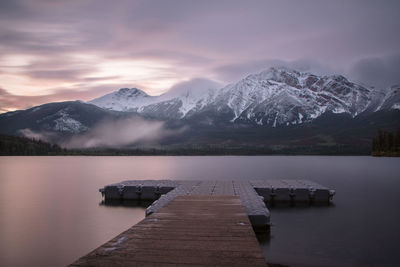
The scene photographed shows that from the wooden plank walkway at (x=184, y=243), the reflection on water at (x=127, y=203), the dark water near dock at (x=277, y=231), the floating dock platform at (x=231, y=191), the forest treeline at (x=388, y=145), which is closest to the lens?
the wooden plank walkway at (x=184, y=243)

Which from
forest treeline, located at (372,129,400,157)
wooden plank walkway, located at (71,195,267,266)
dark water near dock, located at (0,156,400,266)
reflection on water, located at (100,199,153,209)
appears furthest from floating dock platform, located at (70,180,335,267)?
forest treeline, located at (372,129,400,157)

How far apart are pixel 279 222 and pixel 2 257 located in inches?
627

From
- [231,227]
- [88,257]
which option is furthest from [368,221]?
[88,257]

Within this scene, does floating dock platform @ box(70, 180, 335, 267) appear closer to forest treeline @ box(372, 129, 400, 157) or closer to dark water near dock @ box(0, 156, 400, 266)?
dark water near dock @ box(0, 156, 400, 266)

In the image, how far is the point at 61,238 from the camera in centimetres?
2078

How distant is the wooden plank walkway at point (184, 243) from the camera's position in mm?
8398

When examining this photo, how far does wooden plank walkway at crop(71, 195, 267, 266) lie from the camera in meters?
8.40

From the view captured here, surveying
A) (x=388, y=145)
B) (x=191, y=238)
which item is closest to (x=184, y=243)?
(x=191, y=238)

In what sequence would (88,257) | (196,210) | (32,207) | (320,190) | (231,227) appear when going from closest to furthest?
1. (88,257)
2. (231,227)
3. (196,210)
4. (320,190)
5. (32,207)

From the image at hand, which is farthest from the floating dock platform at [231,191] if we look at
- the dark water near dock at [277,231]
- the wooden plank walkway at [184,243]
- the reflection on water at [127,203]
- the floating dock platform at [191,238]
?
the wooden plank walkway at [184,243]

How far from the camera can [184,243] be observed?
32.6 ft

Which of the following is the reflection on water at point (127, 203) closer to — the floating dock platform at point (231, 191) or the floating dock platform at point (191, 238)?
the floating dock platform at point (231, 191)

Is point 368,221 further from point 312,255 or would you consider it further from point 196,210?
point 196,210

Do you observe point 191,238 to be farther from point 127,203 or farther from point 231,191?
point 127,203
